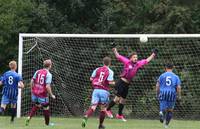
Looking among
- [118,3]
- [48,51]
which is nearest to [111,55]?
[48,51]

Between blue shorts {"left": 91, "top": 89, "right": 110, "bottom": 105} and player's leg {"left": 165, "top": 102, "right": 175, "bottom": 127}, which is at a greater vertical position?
blue shorts {"left": 91, "top": 89, "right": 110, "bottom": 105}

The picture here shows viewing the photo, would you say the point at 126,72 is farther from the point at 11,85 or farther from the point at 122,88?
the point at 11,85

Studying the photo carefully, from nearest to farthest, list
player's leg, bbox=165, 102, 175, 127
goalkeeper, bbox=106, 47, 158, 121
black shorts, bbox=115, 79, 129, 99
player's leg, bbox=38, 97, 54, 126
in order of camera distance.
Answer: player's leg, bbox=38, 97, 54, 126, player's leg, bbox=165, 102, 175, 127, goalkeeper, bbox=106, 47, 158, 121, black shorts, bbox=115, 79, 129, 99

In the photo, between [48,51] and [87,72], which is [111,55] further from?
[48,51]

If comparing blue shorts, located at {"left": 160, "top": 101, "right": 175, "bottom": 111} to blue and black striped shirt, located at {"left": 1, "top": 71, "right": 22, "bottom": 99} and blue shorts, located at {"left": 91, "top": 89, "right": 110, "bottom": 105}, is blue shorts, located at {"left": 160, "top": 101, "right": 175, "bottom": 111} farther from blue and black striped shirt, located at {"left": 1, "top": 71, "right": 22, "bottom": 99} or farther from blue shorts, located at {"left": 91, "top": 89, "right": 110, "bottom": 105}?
blue and black striped shirt, located at {"left": 1, "top": 71, "right": 22, "bottom": 99}

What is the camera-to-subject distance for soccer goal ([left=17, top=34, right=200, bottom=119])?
910 inches

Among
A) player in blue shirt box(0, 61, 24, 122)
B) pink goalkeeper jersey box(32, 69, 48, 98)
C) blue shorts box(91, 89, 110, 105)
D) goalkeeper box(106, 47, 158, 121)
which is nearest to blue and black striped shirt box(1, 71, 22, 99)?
player in blue shirt box(0, 61, 24, 122)

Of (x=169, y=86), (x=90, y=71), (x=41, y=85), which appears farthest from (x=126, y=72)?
(x=90, y=71)

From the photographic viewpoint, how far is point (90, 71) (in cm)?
2419

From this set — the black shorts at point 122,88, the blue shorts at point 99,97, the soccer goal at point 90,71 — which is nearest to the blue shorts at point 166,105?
the black shorts at point 122,88

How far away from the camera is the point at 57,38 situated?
23750mm

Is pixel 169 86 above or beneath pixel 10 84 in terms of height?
beneath

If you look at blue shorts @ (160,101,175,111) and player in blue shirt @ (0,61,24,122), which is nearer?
blue shorts @ (160,101,175,111)

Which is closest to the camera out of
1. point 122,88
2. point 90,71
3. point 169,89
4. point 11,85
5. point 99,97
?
point 99,97
